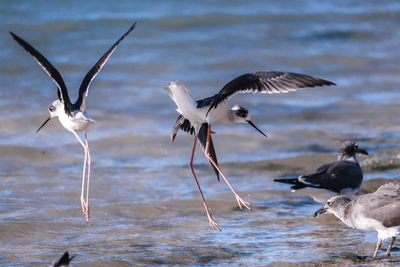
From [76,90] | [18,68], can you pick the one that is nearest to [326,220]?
[76,90]

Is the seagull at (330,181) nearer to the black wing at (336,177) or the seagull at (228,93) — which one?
the black wing at (336,177)

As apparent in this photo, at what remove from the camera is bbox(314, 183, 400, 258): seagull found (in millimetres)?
6277

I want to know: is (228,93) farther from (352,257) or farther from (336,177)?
(352,257)

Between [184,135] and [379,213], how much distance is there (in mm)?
5148

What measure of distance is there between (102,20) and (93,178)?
32.0 ft

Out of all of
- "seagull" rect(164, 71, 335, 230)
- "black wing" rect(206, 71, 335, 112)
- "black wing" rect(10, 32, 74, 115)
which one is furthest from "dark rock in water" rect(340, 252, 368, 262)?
"black wing" rect(10, 32, 74, 115)

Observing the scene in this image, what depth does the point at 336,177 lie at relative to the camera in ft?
24.9

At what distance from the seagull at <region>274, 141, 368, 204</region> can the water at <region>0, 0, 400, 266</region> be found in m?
0.34

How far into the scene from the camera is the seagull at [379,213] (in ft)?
20.6

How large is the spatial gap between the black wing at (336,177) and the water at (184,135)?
1.39 feet

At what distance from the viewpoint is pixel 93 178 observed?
9.36m

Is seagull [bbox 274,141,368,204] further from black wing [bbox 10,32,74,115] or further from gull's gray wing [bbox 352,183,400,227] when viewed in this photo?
black wing [bbox 10,32,74,115]

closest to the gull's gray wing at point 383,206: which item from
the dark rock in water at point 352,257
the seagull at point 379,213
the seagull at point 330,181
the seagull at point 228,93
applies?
the seagull at point 379,213

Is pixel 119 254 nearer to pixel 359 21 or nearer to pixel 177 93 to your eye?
pixel 177 93
